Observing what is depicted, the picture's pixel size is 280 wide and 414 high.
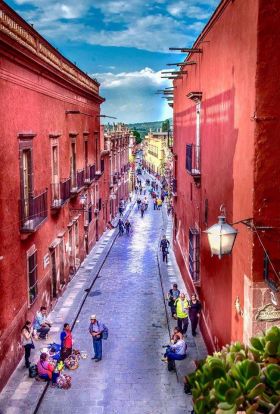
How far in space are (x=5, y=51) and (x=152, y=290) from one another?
1095 centimetres

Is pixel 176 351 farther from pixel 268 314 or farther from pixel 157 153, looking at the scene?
pixel 157 153

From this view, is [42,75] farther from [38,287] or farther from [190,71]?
[38,287]

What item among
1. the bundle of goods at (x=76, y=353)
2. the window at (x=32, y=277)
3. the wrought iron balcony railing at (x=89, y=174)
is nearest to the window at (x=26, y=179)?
the window at (x=32, y=277)

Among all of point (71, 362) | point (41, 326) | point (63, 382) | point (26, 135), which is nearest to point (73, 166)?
point (26, 135)

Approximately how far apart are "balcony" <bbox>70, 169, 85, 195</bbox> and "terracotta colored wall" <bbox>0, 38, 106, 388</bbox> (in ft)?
2.38

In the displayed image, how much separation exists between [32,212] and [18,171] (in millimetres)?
1431

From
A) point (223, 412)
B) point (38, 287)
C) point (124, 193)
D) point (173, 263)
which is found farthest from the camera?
point (124, 193)

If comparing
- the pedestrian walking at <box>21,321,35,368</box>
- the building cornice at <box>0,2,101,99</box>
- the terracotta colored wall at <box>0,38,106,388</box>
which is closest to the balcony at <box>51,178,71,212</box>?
the terracotta colored wall at <box>0,38,106,388</box>

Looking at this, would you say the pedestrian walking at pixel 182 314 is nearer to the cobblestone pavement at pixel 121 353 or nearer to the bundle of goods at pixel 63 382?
the cobblestone pavement at pixel 121 353

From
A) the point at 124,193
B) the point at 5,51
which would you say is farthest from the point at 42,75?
the point at 124,193

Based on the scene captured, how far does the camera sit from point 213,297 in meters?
12.2

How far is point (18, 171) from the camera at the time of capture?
12.6m

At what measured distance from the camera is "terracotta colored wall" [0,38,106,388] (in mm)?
11430

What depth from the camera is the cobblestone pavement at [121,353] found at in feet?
34.6
